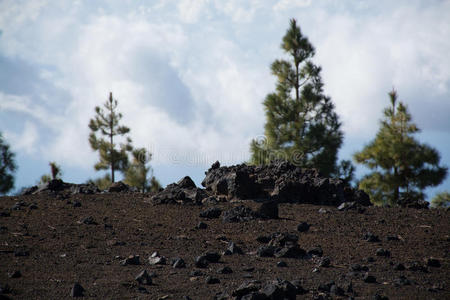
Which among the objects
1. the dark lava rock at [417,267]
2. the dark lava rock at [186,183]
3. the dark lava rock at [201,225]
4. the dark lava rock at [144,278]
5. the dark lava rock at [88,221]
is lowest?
the dark lava rock at [417,267]

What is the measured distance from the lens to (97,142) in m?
32.1

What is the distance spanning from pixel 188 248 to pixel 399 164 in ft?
60.6

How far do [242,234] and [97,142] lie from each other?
25963 millimetres

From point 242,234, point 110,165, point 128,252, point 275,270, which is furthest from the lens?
point 110,165

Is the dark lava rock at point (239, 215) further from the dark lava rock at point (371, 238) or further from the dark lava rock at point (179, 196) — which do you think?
the dark lava rock at point (371, 238)

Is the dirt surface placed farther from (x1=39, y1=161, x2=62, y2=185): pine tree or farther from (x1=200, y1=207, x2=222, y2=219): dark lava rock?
(x1=39, y1=161, x2=62, y2=185): pine tree

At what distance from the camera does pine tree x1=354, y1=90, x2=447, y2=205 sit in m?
22.7

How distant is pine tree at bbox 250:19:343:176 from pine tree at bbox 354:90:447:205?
2.02 meters

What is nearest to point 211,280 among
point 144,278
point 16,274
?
point 144,278

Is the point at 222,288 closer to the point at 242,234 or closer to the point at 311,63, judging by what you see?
the point at 242,234

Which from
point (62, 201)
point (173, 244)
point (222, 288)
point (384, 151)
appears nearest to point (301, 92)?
point (384, 151)

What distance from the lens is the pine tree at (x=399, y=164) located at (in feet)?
74.4

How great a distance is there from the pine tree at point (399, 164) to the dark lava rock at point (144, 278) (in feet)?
63.1

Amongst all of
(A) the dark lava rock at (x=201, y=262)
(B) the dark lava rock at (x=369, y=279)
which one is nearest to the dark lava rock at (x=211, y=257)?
(A) the dark lava rock at (x=201, y=262)
